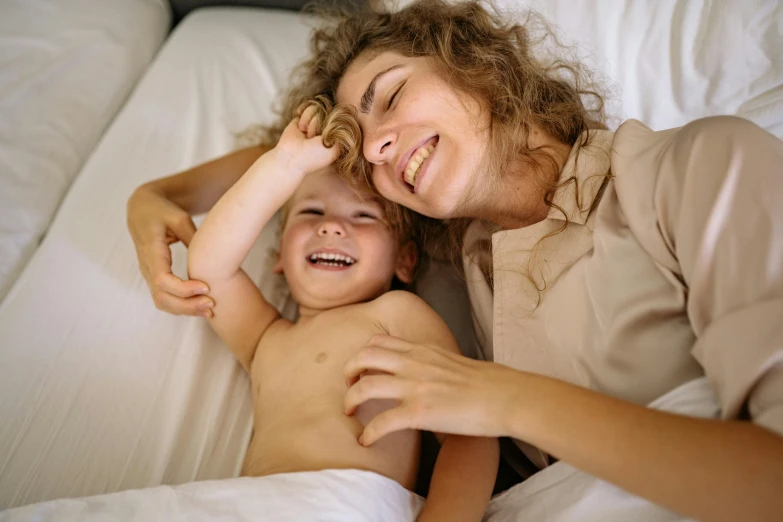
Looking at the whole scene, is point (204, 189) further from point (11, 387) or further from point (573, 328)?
point (573, 328)

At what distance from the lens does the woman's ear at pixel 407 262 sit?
1.16 m

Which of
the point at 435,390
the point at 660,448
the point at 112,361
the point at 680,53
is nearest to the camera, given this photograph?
the point at 660,448

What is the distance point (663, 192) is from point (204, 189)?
89 centimetres

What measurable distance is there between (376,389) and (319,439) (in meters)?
0.18

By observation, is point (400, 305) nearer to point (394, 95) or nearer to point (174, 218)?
point (394, 95)

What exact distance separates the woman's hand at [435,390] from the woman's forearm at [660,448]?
0.06 ft

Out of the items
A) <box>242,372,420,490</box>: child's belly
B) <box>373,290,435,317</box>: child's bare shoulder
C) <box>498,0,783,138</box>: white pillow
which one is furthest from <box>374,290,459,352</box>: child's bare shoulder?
<box>498,0,783,138</box>: white pillow

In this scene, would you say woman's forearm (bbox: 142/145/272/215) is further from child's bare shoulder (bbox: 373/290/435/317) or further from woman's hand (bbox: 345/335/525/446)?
woman's hand (bbox: 345/335/525/446)

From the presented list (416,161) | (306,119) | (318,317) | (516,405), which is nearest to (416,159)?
(416,161)

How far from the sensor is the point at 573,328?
86 centimetres

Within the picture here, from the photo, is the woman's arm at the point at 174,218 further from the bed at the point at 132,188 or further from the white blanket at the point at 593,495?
the white blanket at the point at 593,495

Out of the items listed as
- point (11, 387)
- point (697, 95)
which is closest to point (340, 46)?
point (697, 95)

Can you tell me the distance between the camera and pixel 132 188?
1293 mm

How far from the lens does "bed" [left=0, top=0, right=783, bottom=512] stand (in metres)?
0.94
